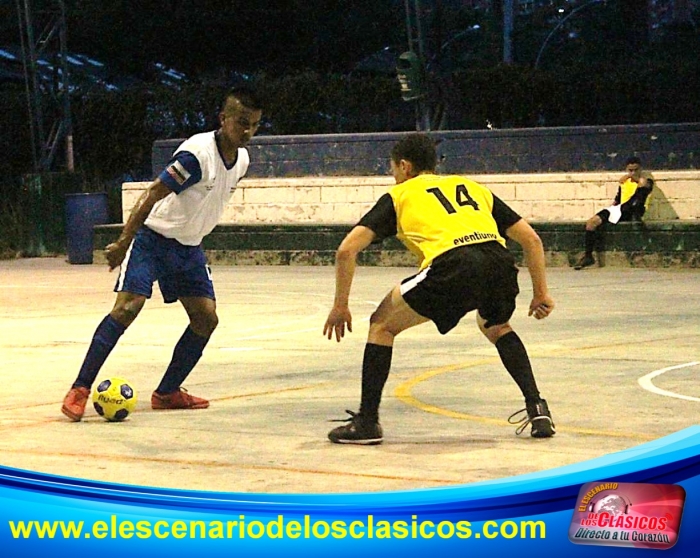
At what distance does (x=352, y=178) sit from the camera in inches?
1013

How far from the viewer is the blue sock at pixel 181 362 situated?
9.51m

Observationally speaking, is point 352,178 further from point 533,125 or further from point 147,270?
point 147,270

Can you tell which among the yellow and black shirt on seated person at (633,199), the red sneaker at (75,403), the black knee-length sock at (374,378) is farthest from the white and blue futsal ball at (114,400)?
the yellow and black shirt on seated person at (633,199)

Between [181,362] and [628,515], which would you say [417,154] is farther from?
[628,515]

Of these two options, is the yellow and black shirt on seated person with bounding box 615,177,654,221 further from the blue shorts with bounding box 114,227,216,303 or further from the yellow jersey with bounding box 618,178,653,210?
the blue shorts with bounding box 114,227,216,303

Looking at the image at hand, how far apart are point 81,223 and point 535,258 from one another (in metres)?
19.5

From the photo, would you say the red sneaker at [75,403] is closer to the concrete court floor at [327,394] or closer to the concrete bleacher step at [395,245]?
the concrete court floor at [327,394]

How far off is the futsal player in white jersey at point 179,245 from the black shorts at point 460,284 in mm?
1702

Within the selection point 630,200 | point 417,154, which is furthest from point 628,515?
point 630,200

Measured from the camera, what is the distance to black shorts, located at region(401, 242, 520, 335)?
801 centimetres

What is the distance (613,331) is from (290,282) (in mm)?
7905

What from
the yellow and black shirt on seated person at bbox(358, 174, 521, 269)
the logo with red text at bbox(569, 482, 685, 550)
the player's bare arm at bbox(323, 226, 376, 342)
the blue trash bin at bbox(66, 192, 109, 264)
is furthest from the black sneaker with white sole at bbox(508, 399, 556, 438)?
the blue trash bin at bbox(66, 192, 109, 264)

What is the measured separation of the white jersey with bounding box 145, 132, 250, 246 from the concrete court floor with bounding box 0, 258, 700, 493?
1.10 m

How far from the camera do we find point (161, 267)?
9.38 meters
